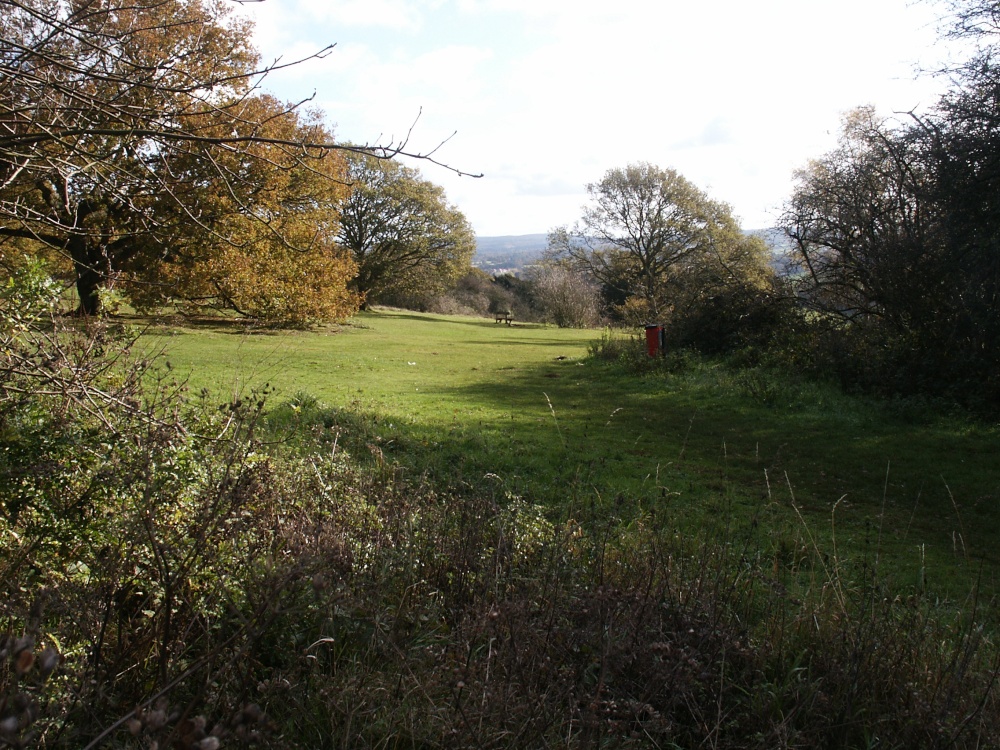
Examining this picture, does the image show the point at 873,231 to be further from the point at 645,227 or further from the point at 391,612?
the point at 645,227

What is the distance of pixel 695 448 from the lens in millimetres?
10297

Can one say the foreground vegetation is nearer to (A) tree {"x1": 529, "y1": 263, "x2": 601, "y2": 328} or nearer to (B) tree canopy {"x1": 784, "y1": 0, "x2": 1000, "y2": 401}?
(B) tree canopy {"x1": 784, "y1": 0, "x2": 1000, "y2": 401}

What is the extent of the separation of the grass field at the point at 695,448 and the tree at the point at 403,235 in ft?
98.1

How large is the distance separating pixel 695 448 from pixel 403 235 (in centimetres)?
4013

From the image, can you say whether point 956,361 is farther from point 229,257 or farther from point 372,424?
point 229,257

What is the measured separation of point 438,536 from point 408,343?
76.1ft

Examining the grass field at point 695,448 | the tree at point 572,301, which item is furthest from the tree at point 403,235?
the grass field at point 695,448

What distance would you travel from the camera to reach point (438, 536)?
4.55m

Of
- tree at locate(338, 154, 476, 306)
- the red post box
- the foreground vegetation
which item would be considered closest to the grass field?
the foreground vegetation

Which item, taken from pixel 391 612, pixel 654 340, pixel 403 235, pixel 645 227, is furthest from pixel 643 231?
pixel 391 612

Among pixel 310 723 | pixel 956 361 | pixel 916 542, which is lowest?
pixel 916 542

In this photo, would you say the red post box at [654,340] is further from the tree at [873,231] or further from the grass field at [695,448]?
the tree at [873,231]

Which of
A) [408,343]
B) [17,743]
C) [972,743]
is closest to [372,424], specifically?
[972,743]

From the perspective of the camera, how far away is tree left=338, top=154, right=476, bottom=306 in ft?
155
